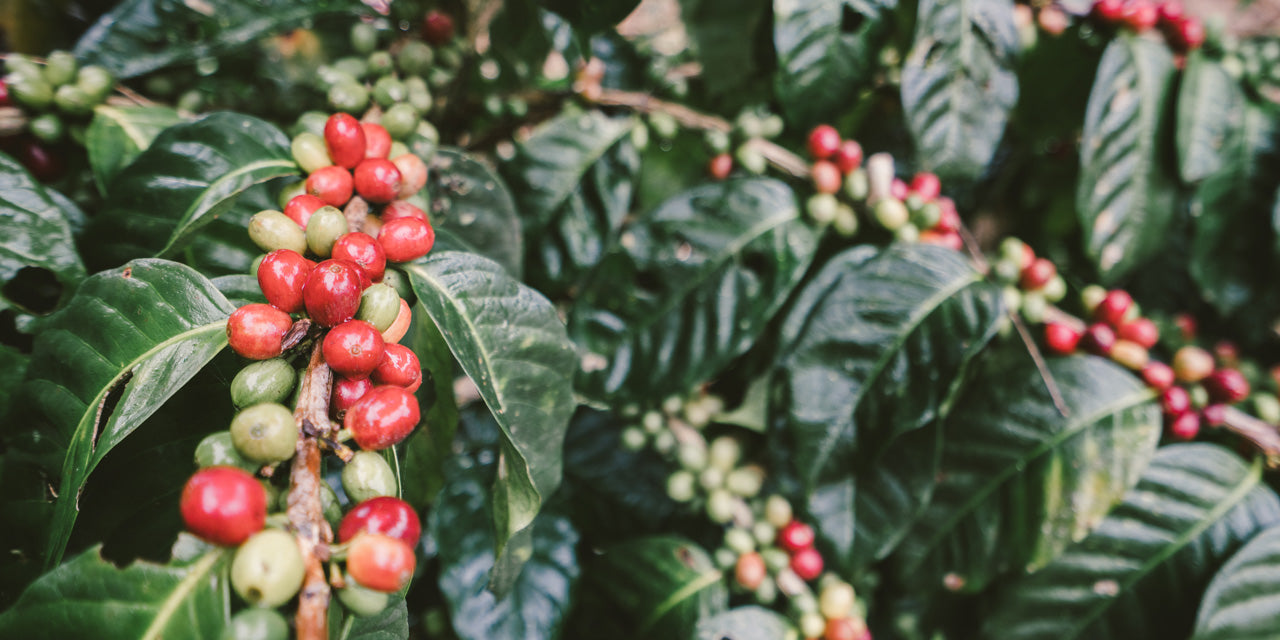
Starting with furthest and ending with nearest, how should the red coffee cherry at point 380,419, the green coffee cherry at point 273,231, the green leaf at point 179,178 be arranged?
the green leaf at point 179,178, the green coffee cherry at point 273,231, the red coffee cherry at point 380,419

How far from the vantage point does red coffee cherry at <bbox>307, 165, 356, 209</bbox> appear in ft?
2.12

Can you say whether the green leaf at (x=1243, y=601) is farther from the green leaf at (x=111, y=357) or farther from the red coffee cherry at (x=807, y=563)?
the green leaf at (x=111, y=357)

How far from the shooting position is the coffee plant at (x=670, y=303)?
1.98 ft

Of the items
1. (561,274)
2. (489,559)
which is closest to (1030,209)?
(561,274)

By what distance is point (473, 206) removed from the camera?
0.95 meters

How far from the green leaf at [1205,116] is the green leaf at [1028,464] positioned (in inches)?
17.7

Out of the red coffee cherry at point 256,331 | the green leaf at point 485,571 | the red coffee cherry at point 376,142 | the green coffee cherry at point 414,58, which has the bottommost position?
the green leaf at point 485,571

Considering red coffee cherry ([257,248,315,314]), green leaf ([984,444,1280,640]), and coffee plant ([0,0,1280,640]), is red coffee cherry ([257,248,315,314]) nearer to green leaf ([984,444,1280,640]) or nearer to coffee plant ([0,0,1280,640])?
coffee plant ([0,0,1280,640])

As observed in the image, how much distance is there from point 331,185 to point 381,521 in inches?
15.5

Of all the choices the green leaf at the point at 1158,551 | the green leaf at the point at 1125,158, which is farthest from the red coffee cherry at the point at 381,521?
the green leaf at the point at 1125,158

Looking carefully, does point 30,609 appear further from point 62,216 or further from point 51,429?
point 62,216

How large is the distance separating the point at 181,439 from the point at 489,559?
53cm

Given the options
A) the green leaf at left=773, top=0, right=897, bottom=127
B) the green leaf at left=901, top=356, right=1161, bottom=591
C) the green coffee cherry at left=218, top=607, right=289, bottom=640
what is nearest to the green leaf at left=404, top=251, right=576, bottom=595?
the green coffee cherry at left=218, top=607, right=289, bottom=640

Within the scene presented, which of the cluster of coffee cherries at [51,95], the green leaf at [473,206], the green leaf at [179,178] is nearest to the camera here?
the green leaf at [179,178]
